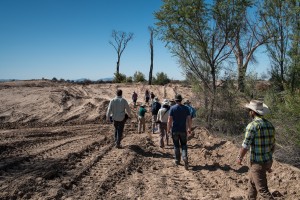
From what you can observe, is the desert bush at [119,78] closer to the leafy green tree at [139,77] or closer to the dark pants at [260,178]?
the leafy green tree at [139,77]

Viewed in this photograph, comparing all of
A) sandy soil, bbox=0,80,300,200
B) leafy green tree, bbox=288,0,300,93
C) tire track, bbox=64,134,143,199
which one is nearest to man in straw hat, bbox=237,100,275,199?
sandy soil, bbox=0,80,300,200

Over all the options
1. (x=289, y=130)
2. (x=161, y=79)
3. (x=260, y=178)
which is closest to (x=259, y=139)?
(x=260, y=178)

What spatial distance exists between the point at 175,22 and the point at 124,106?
340 inches

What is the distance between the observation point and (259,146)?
5.84 m

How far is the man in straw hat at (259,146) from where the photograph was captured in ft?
19.0

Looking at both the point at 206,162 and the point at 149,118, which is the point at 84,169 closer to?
the point at 206,162

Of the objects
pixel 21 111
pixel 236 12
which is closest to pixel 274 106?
pixel 236 12

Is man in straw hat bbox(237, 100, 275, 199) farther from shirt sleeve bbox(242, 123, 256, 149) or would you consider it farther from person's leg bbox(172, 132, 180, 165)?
person's leg bbox(172, 132, 180, 165)

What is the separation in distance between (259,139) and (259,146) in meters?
0.12

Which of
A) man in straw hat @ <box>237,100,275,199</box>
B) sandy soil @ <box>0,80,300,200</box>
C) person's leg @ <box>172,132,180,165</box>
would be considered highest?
man in straw hat @ <box>237,100,275,199</box>

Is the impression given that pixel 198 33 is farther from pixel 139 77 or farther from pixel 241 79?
pixel 139 77

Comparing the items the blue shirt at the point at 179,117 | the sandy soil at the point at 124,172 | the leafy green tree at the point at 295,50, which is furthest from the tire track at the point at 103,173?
the leafy green tree at the point at 295,50

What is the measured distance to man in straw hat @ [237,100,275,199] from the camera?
19.0 ft

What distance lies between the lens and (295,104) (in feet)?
40.8
